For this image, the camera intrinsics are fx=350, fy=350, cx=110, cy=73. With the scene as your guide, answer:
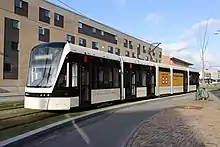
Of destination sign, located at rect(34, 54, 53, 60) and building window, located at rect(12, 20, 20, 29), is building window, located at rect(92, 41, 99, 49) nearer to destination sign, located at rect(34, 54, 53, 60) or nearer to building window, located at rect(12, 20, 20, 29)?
building window, located at rect(12, 20, 20, 29)

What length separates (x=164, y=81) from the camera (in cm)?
3189

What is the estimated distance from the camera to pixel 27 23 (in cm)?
→ 4562

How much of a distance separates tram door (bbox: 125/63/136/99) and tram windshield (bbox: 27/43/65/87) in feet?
26.3

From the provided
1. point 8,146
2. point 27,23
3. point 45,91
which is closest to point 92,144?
point 8,146

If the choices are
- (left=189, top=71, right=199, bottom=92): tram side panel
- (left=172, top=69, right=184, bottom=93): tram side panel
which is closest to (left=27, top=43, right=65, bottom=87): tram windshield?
(left=172, top=69, right=184, bottom=93): tram side panel

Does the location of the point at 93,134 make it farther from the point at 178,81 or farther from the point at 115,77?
the point at 178,81

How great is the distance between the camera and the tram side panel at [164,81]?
31.0m

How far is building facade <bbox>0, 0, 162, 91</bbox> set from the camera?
41875 mm

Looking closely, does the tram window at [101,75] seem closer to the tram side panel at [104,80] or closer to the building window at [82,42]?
the tram side panel at [104,80]

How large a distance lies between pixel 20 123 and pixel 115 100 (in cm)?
909

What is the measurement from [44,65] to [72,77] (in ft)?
4.53

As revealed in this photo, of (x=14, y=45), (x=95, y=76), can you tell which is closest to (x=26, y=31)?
(x=14, y=45)

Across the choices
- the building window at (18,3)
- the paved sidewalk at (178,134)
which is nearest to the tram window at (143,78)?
the paved sidewalk at (178,134)

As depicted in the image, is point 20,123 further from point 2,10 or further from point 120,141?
point 2,10
